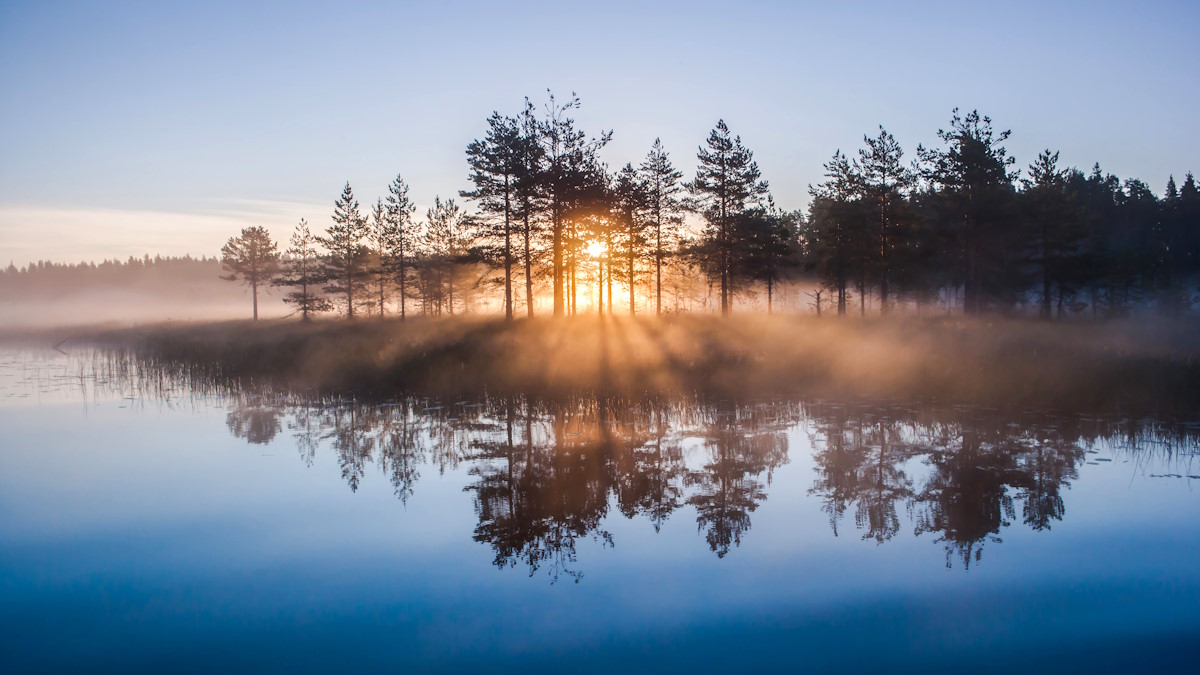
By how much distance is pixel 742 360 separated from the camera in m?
24.5

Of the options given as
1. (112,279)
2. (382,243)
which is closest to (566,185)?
(382,243)

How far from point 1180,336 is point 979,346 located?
1841 centimetres

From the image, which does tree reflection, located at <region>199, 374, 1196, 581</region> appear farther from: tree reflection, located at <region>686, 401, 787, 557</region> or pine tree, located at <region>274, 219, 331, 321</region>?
pine tree, located at <region>274, 219, 331, 321</region>

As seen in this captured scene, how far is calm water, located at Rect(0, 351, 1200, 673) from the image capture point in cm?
630

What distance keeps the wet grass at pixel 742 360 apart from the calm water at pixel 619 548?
478 cm

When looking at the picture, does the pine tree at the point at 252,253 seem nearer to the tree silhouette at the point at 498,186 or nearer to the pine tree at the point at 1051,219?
the tree silhouette at the point at 498,186

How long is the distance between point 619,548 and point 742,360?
16766mm

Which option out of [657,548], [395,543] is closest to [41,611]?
[395,543]

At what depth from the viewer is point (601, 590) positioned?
739 cm

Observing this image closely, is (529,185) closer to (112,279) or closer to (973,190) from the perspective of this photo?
(973,190)

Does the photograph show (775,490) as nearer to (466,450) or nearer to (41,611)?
(466,450)

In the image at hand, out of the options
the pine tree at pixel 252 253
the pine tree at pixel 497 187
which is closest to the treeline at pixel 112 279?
the pine tree at pixel 252 253

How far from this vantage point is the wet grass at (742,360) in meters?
19.0

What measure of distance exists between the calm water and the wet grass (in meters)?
4.78
